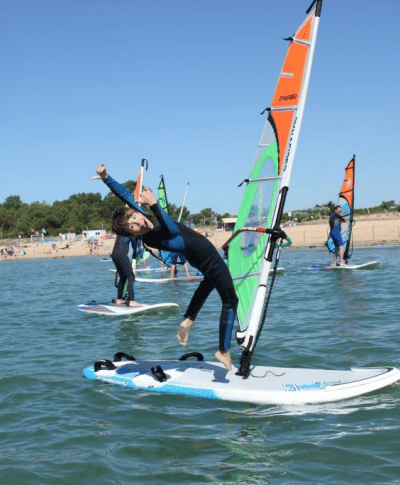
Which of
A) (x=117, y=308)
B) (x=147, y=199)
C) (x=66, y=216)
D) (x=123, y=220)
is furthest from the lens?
(x=66, y=216)

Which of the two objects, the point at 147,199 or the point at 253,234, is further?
the point at 253,234

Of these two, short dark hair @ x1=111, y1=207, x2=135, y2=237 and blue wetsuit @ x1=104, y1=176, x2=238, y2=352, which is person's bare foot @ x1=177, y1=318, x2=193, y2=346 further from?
short dark hair @ x1=111, y1=207, x2=135, y2=237

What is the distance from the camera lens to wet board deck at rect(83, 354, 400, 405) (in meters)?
5.36

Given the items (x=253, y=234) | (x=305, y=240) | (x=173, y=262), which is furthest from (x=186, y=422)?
(x=305, y=240)

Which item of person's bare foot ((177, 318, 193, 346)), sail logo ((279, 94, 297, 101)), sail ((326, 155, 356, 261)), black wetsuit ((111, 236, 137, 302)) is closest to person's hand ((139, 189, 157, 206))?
person's bare foot ((177, 318, 193, 346))

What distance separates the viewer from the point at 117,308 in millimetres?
11461

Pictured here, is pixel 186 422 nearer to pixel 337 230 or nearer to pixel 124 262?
pixel 124 262

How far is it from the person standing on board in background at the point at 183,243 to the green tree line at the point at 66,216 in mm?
66806

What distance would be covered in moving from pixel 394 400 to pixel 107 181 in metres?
3.26

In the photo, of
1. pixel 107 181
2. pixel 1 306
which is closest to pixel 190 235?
pixel 107 181

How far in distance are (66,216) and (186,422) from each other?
7792 cm

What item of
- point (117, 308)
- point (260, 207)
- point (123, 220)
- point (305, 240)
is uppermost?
point (260, 207)

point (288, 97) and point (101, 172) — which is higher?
point (288, 97)

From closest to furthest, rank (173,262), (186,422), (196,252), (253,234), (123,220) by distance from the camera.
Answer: (123,220) < (186,422) < (196,252) < (253,234) < (173,262)
